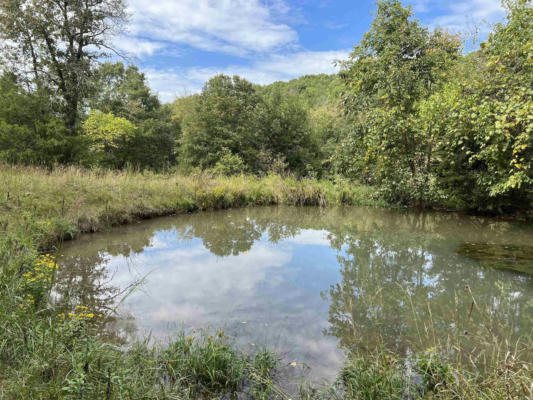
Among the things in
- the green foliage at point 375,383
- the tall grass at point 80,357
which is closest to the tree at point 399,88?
the green foliage at point 375,383

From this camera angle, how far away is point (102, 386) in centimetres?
184

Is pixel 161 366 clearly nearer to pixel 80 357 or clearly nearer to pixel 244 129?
pixel 80 357

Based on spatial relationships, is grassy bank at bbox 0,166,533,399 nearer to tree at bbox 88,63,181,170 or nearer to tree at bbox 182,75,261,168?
tree at bbox 182,75,261,168

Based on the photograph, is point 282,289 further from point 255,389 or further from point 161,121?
point 161,121

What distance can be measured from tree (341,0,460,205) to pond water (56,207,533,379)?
134 inches

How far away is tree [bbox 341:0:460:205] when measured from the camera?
35.9 feet

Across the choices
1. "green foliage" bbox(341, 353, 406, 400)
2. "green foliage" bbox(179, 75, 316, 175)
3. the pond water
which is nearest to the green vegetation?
"green foliage" bbox(341, 353, 406, 400)

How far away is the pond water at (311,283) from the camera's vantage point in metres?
3.23

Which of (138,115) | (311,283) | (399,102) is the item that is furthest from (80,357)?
(138,115)

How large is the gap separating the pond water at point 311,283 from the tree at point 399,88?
3397mm

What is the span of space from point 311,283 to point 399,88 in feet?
30.3

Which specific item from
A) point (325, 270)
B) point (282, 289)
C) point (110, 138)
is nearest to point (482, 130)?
point (325, 270)

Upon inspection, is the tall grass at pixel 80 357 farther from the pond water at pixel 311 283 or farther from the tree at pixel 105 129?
the tree at pixel 105 129

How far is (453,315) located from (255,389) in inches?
97.3
